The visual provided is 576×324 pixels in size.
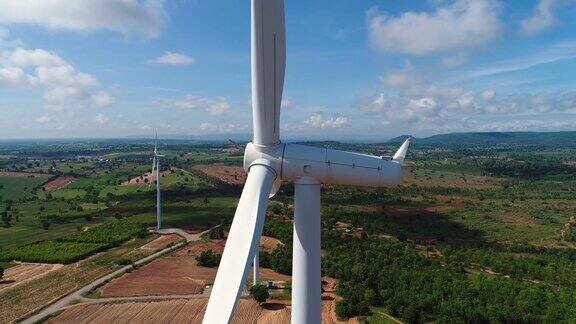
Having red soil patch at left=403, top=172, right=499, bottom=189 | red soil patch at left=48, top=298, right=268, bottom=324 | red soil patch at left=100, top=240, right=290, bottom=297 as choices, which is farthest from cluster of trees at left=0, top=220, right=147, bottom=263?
red soil patch at left=403, top=172, right=499, bottom=189

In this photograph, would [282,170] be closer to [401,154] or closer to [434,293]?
[401,154]

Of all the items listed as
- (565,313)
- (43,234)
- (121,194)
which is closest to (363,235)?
(565,313)

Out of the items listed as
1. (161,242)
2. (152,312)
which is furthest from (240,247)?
(161,242)

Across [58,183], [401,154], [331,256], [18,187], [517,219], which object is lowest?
[517,219]

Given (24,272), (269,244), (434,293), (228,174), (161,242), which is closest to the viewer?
(434,293)

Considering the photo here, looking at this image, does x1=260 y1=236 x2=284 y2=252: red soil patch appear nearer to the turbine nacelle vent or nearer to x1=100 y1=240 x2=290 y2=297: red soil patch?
x1=100 y1=240 x2=290 y2=297: red soil patch

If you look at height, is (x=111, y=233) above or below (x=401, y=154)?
below

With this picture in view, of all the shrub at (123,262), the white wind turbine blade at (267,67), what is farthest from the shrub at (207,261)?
the white wind turbine blade at (267,67)
